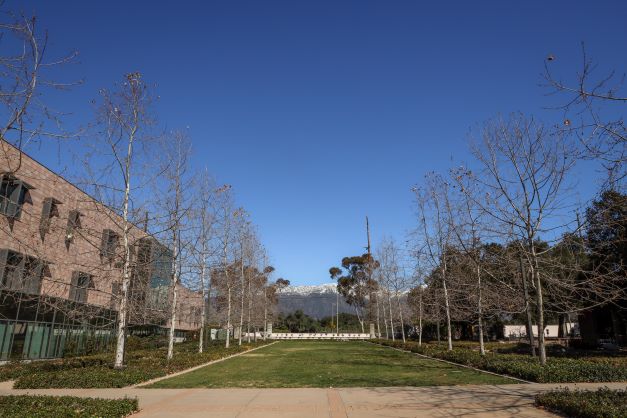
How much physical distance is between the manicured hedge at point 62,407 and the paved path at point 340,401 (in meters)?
0.51

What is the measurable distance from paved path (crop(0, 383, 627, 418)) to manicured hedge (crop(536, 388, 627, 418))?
1.09 feet

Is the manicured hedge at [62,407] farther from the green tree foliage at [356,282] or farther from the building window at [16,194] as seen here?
the green tree foliage at [356,282]

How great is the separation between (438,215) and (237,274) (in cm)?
1908

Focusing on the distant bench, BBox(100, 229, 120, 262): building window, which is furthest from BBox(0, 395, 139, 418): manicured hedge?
the distant bench

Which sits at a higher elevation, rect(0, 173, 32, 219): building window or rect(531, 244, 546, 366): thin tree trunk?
rect(0, 173, 32, 219): building window

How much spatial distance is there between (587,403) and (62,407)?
396 inches

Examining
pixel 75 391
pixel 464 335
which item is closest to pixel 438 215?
pixel 75 391

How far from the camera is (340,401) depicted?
33.8 feet

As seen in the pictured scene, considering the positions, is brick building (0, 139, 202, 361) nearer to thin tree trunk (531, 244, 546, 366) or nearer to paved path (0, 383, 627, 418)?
paved path (0, 383, 627, 418)

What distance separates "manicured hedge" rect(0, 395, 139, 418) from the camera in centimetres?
821

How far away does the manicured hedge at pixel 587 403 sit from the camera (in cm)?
774

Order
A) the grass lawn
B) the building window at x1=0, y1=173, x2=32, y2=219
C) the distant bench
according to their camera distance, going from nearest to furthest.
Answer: the grass lawn, the building window at x1=0, y1=173, x2=32, y2=219, the distant bench

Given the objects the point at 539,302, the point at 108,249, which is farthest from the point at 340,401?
the point at 108,249

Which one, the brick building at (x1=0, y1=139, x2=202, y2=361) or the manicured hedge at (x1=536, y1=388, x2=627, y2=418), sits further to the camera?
the brick building at (x1=0, y1=139, x2=202, y2=361)
